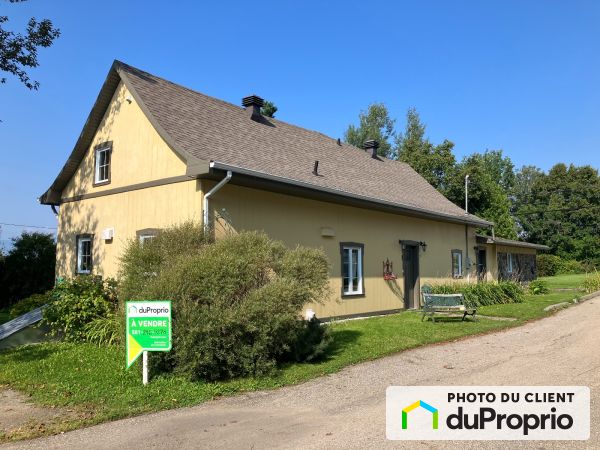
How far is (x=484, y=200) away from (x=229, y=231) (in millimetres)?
32808

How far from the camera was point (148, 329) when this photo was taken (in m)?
7.49

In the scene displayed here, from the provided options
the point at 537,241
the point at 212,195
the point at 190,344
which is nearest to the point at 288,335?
the point at 190,344

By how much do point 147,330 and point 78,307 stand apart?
4.57m

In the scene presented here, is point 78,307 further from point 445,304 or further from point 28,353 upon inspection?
point 445,304

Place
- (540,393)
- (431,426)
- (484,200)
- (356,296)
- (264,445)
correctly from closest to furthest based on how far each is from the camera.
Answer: (264,445) → (431,426) → (540,393) → (356,296) → (484,200)

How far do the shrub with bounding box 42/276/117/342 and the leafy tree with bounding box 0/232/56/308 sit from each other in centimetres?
925

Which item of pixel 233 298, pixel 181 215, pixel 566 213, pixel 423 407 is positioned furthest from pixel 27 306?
pixel 566 213

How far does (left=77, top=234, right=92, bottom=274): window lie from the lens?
14805 mm

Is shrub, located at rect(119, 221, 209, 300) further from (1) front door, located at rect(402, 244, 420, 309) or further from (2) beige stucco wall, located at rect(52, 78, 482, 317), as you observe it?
(1) front door, located at rect(402, 244, 420, 309)

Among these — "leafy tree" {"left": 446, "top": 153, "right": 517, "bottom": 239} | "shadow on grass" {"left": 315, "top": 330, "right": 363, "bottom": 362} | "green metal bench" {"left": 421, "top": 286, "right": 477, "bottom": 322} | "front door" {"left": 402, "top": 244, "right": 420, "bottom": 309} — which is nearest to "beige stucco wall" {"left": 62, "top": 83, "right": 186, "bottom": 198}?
"shadow on grass" {"left": 315, "top": 330, "right": 363, "bottom": 362}

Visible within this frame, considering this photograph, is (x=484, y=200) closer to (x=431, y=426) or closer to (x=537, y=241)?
(x=537, y=241)

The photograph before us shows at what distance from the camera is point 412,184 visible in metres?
21.6

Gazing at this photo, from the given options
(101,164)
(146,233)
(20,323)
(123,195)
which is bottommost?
(20,323)

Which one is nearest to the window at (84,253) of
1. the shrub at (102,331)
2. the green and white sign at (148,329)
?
the shrub at (102,331)
